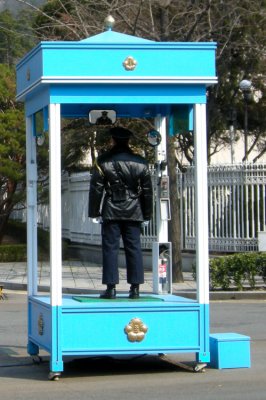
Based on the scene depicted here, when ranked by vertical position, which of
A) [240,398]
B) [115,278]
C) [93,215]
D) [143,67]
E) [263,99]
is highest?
[263,99]

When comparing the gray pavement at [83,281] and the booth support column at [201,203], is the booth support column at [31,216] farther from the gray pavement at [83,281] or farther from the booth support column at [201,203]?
the gray pavement at [83,281]

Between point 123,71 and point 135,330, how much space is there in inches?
100

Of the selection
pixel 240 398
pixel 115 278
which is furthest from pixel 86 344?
pixel 240 398

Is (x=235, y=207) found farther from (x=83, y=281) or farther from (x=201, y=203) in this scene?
(x=201, y=203)

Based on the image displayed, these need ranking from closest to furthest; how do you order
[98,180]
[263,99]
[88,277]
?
1. [98,180]
2. [88,277]
3. [263,99]

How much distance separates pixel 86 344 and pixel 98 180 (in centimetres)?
170

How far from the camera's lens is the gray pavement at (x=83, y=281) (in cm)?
1842

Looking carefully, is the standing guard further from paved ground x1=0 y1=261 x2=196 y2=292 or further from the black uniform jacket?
paved ground x1=0 y1=261 x2=196 y2=292

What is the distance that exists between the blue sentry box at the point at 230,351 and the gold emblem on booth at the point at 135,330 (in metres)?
0.92

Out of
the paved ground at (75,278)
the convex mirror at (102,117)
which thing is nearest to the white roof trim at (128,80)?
the convex mirror at (102,117)

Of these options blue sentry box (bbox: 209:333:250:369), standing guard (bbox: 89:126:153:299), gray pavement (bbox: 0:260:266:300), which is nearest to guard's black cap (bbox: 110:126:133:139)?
standing guard (bbox: 89:126:153:299)

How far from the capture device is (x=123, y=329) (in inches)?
364

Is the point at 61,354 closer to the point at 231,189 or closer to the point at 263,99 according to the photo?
the point at 231,189

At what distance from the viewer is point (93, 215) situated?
9.76 m
